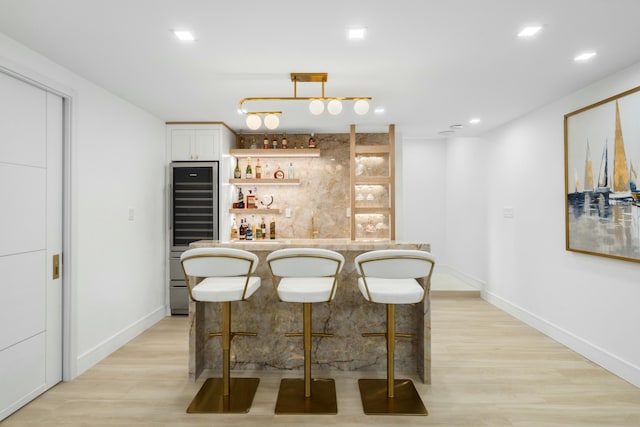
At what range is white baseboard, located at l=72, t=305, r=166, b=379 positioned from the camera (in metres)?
3.35

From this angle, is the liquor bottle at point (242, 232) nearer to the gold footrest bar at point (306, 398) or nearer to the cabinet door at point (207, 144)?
the cabinet door at point (207, 144)

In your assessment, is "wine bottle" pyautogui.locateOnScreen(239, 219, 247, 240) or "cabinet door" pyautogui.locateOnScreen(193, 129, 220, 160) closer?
"cabinet door" pyautogui.locateOnScreen(193, 129, 220, 160)

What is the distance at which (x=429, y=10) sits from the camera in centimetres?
223

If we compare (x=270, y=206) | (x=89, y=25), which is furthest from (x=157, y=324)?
(x=89, y=25)

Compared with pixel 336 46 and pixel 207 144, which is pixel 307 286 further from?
pixel 207 144

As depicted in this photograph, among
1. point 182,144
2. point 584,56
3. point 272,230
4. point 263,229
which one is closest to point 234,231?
point 263,229

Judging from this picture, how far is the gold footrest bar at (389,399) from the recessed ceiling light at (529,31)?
8.41 feet

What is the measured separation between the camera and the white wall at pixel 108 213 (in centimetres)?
319

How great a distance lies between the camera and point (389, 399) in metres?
2.76

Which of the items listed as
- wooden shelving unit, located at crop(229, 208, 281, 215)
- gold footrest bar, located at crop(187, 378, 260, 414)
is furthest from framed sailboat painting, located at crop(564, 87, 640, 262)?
wooden shelving unit, located at crop(229, 208, 281, 215)

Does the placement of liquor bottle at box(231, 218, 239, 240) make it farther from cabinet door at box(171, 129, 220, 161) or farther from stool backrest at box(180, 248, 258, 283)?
stool backrest at box(180, 248, 258, 283)

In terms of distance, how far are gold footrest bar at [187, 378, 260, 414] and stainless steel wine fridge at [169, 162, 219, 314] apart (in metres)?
2.20

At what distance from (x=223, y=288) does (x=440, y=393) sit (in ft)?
5.86

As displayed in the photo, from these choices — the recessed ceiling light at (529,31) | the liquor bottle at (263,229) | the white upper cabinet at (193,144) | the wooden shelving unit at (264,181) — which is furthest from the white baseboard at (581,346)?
the white upper cabinet at (193,144)
